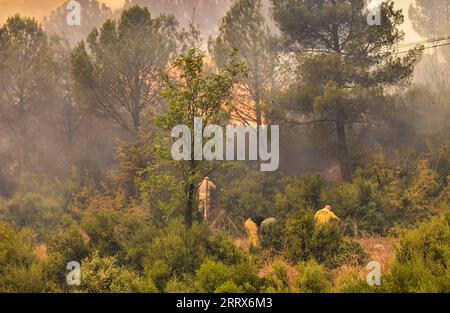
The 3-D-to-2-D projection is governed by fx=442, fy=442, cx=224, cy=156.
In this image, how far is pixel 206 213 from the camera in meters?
19.8

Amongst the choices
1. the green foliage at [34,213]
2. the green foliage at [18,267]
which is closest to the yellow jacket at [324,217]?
the green foliage at [18,267]

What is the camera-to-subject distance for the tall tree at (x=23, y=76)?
2878cm

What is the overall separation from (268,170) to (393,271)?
53.9 ft

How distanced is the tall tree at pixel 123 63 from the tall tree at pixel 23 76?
5727 millimetres

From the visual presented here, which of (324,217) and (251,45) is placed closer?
(324,217)

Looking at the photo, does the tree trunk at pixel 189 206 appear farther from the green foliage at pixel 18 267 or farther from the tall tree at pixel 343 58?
the tall tree at pixel 343 58

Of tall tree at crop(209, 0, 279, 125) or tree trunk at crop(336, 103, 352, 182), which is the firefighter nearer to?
tree trunk at crop(336, 103, 352, 182)

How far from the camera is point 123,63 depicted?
2572cm

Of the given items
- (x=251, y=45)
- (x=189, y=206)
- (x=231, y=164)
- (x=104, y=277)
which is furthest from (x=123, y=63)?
(x=104, y=277)

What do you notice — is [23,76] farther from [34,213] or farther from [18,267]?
[18,267]

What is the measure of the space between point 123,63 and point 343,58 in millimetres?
12520
